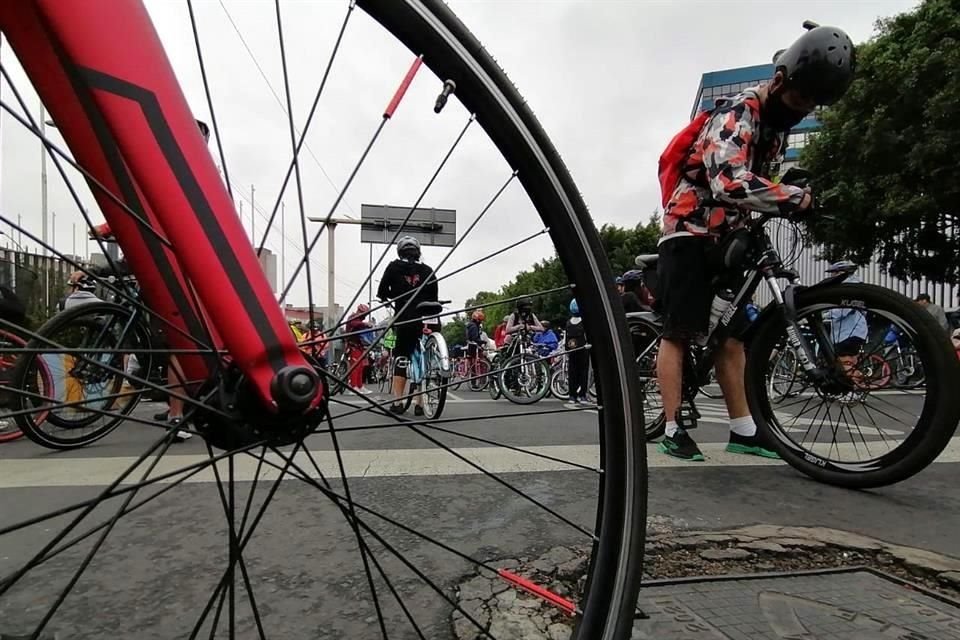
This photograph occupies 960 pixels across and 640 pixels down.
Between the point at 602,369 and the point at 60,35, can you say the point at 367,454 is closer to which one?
the point at 602,369

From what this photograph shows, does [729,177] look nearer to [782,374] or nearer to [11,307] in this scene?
[782,374]

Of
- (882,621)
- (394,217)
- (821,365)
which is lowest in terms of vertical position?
(882,621)

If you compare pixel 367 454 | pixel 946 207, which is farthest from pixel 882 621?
pixel 946 207

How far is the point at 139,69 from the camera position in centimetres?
70

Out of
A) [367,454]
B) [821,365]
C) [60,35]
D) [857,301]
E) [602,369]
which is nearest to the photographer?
[60,35]

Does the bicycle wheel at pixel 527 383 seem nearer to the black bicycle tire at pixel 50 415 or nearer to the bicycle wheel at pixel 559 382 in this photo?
the bicycle wheel at pixel 559 382

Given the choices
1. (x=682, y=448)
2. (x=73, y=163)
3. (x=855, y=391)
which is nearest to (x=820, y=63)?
(x=855, y=391)

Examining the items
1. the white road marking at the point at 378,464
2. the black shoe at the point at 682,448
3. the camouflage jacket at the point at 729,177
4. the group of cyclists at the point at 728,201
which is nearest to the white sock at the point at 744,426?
the group of cyclists at the point at 728,201

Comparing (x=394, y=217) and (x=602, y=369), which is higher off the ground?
(x=394, y=217)

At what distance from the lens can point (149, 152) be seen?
27.6 inches

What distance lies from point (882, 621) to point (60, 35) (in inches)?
65.1

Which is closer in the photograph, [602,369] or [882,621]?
[602,369]

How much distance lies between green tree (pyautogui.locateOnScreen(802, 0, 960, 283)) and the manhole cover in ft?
Result: 42.1

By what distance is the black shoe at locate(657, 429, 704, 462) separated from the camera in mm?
2490
